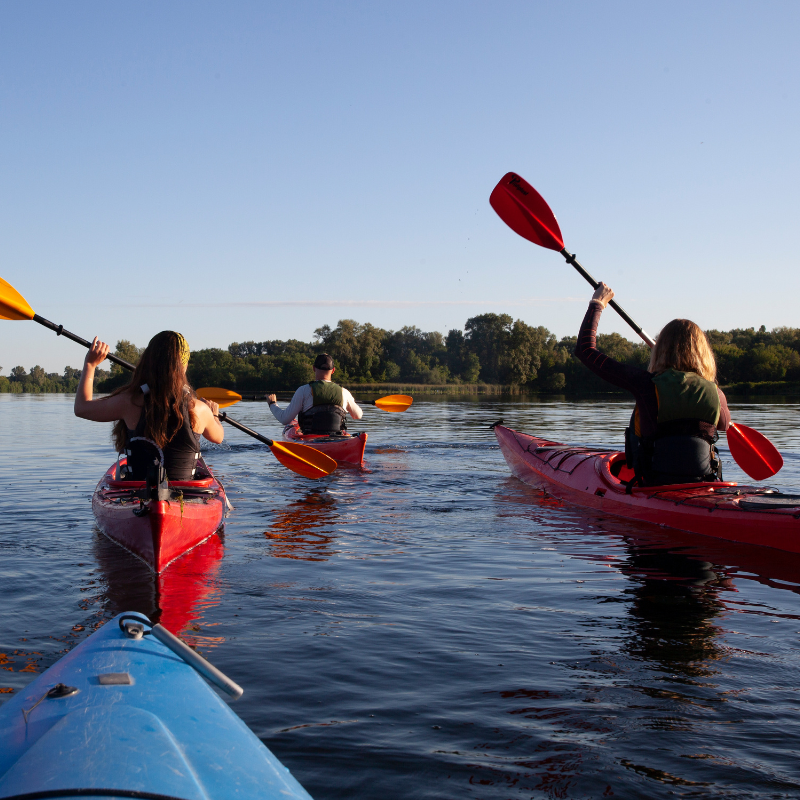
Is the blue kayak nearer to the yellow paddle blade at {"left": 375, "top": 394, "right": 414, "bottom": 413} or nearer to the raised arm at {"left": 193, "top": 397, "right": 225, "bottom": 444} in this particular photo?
the raised arm at {"left": 193, "top": 397, "right": 225, "bottom": 444}

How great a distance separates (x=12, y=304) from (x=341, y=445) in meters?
5.12

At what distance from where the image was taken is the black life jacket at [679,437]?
5305 millimetres

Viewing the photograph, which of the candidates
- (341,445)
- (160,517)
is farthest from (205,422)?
(341,445)

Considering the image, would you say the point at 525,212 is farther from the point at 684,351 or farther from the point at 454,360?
the point at 454,360

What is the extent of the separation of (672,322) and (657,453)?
1063 millimetres

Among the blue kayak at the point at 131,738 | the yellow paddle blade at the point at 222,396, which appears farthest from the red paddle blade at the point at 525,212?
the blue kayak at the point at 131,738

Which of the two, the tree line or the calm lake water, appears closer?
the calm lake water

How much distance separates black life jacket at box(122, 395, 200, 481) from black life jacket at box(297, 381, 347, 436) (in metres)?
4.91

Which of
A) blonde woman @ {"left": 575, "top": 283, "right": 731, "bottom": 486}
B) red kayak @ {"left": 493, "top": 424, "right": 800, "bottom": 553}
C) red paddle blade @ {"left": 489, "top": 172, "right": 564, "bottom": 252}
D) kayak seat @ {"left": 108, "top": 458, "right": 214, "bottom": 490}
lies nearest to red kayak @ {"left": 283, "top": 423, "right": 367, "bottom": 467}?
red kayak @ {"left": 493, "top": 424, "right": 800, "bottom": 553}

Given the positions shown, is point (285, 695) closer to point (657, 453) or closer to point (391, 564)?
point (391, 564)

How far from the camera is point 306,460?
7125mm

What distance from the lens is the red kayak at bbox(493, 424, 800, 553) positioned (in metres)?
4.98

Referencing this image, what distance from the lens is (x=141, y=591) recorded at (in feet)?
13.6

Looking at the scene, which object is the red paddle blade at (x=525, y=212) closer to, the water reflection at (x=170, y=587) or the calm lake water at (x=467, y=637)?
the calm lake water at (x=467, y=637)
